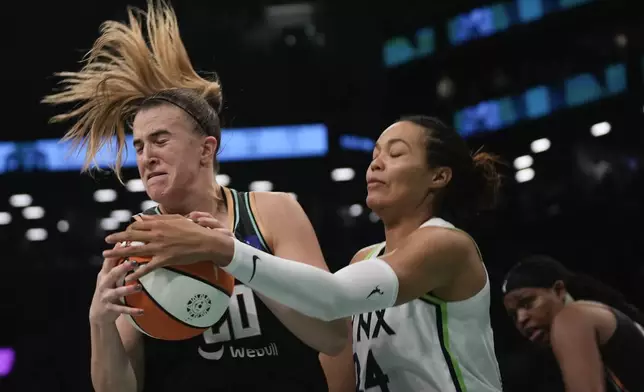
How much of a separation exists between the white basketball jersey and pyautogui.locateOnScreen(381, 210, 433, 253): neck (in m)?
0.26

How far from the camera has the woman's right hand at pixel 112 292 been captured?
2.17m

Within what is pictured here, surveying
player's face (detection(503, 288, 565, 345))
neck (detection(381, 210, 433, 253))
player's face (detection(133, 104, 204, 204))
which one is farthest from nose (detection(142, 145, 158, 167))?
player's face (detection(503, 288, 565, 345))

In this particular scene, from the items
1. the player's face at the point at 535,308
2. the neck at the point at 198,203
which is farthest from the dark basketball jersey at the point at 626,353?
the neck at the point at 198,203

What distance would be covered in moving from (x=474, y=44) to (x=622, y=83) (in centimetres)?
328

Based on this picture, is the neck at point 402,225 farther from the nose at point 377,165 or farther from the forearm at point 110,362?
the forearm at point 110,362

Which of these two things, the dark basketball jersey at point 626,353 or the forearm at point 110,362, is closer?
the forearm at point 110,362

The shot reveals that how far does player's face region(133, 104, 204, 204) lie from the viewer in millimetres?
2510

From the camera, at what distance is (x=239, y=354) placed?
2623mm

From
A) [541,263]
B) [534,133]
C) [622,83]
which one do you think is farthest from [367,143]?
[541,263]

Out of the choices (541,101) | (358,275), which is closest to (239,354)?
(358,275)

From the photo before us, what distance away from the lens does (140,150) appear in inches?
101

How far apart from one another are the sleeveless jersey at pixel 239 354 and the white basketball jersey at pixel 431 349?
0.26 m

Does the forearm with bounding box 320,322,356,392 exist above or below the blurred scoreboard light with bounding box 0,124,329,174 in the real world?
below

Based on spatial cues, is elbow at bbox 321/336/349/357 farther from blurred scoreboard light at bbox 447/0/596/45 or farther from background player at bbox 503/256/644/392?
blurred scoreboard light at bbox 447/0/596/45
